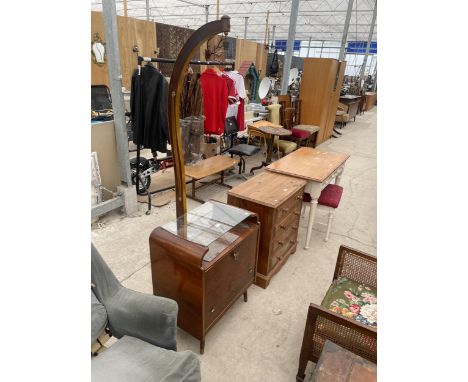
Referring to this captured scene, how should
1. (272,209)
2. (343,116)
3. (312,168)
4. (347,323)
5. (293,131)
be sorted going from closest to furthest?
1. (347,323)
2. (272,209)
3. (312,168)
4. (293,131)
5. (343,116)

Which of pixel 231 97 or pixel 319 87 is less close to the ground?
pixel 319 87

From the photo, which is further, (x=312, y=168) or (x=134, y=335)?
(x=312, y=168)

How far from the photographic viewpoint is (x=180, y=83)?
1.71 m

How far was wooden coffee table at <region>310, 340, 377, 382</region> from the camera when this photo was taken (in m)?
1.24

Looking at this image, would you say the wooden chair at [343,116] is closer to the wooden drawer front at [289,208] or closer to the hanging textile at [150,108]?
the hanging textile at [150,108]

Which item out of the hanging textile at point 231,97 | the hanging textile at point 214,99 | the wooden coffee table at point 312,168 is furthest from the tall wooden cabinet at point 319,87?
the wooden coffee table at point 312,168

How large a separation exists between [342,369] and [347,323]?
0.72ft

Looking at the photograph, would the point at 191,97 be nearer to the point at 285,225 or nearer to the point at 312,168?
the point at 312,168

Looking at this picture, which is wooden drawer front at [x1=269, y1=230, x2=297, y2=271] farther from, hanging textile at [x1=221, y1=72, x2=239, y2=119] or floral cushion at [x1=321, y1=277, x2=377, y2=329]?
hanging textile at [x1=221, y1=72, x2=239, y2=119]

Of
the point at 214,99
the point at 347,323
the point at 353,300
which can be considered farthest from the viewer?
the point at 214,99

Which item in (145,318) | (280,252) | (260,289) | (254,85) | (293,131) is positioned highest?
(254,85)

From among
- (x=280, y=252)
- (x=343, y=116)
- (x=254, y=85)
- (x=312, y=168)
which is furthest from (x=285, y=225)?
(x=343, y=116)
